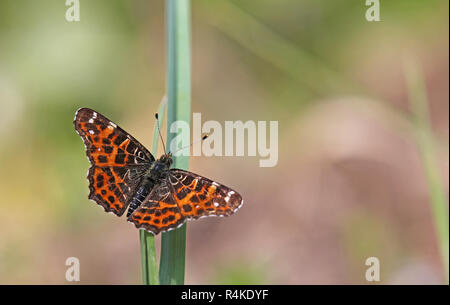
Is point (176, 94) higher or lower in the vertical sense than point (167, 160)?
higher

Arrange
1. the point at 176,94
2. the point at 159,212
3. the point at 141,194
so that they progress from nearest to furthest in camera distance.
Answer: the point at 176,94 → the point at 159,212 → the point at 141,194

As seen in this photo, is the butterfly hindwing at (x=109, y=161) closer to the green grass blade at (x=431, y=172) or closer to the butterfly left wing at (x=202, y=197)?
the butterfly left wing at (x=202, y=197)

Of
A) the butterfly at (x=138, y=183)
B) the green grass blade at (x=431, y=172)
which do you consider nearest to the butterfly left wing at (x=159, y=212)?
the butterfly at (x=138, y=183)

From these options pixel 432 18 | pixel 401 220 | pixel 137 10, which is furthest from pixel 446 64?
pixel 137 10

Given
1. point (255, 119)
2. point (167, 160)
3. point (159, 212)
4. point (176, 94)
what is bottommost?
point (159, 212)

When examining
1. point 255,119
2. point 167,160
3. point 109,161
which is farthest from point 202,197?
point 255,119

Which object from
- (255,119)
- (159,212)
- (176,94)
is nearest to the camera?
(176,94)

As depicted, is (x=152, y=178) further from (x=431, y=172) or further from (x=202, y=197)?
(x=431, y=172)
